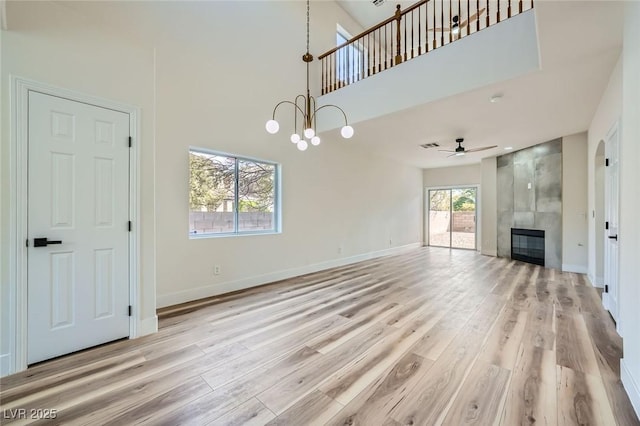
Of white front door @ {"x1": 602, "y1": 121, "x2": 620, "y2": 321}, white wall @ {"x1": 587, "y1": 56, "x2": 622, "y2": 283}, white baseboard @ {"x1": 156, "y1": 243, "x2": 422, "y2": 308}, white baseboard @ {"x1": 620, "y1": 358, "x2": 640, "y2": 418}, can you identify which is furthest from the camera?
white baseboard @ {"x1": 156, "y1": 243, "x2": 422, "y2": 308}

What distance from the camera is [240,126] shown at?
424 cm

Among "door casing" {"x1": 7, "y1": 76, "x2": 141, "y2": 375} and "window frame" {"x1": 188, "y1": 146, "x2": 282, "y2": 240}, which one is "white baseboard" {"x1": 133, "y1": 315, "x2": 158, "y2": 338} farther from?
"window frame" {"x1": 188, "y1": 146, "x2": 282, "y2": 240}

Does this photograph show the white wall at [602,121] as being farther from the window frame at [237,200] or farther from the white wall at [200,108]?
the window frame at [237,200]

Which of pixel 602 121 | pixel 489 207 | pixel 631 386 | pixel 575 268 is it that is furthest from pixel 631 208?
pixel 489 207

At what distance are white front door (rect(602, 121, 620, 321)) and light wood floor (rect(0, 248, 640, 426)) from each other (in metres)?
0.23

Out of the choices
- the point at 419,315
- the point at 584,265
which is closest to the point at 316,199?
the point at 419,315

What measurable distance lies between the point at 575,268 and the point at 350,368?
5.97 m

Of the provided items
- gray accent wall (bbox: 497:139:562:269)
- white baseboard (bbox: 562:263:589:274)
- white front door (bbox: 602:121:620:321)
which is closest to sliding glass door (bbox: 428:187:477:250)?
gray accent wall (bbox: 497:139:562:269)

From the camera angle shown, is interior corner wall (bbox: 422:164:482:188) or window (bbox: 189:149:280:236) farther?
interior corner wall (bbox: 422:164:482:188)

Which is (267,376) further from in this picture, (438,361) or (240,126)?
(240,126)

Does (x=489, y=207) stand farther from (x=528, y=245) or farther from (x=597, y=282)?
(x=597, y=282)

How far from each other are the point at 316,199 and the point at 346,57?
10.4ft

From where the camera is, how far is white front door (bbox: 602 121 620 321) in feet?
9.92

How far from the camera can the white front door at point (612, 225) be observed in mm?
3023
